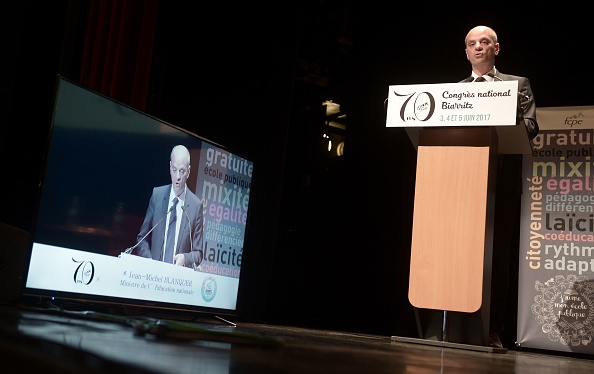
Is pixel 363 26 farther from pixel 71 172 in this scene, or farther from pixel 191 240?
pixel 71 172

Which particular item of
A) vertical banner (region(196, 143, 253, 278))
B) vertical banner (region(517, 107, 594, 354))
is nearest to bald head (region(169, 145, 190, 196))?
vertical banner (region(196, 143, 253, 278))

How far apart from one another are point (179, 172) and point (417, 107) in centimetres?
113

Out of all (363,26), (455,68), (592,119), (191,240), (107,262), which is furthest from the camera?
(363,26)

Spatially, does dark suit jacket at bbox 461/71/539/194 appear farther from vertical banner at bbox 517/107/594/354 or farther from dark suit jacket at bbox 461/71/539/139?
vertical banner at bbox 517/107/594/354

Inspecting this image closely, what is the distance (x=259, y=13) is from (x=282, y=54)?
0.41m

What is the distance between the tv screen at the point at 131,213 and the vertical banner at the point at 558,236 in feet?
5.65

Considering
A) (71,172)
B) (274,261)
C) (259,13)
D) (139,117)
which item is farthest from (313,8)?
(71,172)

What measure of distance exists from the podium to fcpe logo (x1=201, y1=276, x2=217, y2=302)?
1072mm

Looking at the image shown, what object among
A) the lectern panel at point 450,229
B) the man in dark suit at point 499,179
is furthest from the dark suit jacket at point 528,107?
A: the lectern panel at point 450,229

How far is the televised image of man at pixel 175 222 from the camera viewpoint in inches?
102

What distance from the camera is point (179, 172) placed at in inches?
109

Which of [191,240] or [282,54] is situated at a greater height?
[282,54]

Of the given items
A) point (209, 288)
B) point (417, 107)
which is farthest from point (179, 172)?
point (417, 107)

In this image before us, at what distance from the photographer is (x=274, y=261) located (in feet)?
14.7
